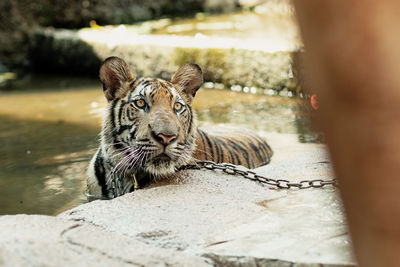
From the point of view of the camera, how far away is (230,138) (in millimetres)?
4098

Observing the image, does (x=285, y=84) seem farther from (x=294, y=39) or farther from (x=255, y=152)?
(x=294, y=39)

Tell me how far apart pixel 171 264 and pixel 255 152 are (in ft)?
7.63

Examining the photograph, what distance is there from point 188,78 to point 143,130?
0.61m

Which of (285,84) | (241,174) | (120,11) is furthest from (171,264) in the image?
(120,11)

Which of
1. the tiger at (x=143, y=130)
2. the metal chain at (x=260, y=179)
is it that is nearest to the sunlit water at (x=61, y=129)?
the metal chain at (x=260, y=179)

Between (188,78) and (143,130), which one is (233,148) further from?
(143,130)

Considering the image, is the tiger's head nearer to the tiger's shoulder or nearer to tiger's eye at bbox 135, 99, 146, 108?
tiger's eye at bbox 135, 99, 146, 108

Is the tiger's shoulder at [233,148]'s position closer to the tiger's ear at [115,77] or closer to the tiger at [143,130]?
the tiger at [143,130]

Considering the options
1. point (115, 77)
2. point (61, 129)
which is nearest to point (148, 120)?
point (115, 77)

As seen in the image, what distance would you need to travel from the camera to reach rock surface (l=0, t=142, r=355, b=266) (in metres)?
1.90

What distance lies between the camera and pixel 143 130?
290 centimetres

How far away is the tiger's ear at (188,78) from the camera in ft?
11.0

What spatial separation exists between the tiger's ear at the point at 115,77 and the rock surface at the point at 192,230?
648mm

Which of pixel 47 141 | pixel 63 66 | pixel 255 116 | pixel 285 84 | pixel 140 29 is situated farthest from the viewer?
pixel 140 29
